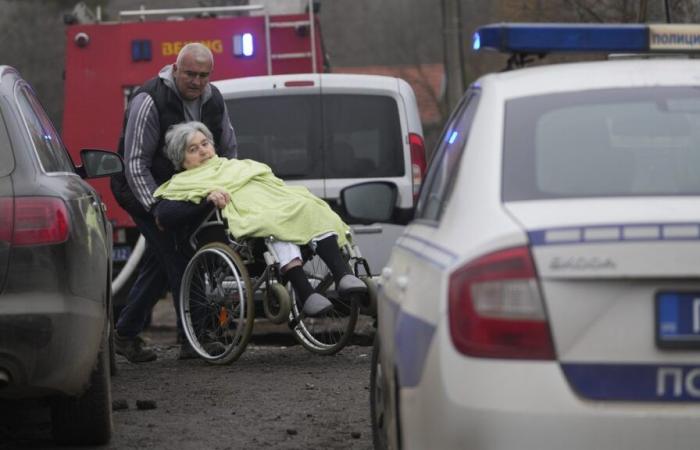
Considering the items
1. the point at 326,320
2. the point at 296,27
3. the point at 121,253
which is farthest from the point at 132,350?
the point at 296,27

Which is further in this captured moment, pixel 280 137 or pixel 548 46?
pixel 280 137

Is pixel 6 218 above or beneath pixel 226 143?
above

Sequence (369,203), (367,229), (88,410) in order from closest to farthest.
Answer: (369,203) → (88,410) → (367,229)

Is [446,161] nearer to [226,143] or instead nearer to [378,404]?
[378,404]

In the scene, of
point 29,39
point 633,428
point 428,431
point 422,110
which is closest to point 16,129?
point 428,431

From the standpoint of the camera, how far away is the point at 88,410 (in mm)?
6875

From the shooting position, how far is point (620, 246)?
14.1 feet

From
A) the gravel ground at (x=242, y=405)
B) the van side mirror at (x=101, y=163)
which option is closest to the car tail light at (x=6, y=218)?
the gravel ground at (x=242, y=405)

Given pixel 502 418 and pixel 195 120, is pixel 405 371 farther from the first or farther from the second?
pixel 195 120

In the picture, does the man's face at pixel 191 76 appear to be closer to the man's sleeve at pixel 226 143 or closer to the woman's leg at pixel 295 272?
the man's sleeve at pixel 226 143

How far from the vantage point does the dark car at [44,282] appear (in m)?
6.06

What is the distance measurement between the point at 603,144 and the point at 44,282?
87.5 inches

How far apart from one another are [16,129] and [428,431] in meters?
2.66

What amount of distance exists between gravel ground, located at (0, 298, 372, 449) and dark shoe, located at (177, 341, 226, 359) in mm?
62
